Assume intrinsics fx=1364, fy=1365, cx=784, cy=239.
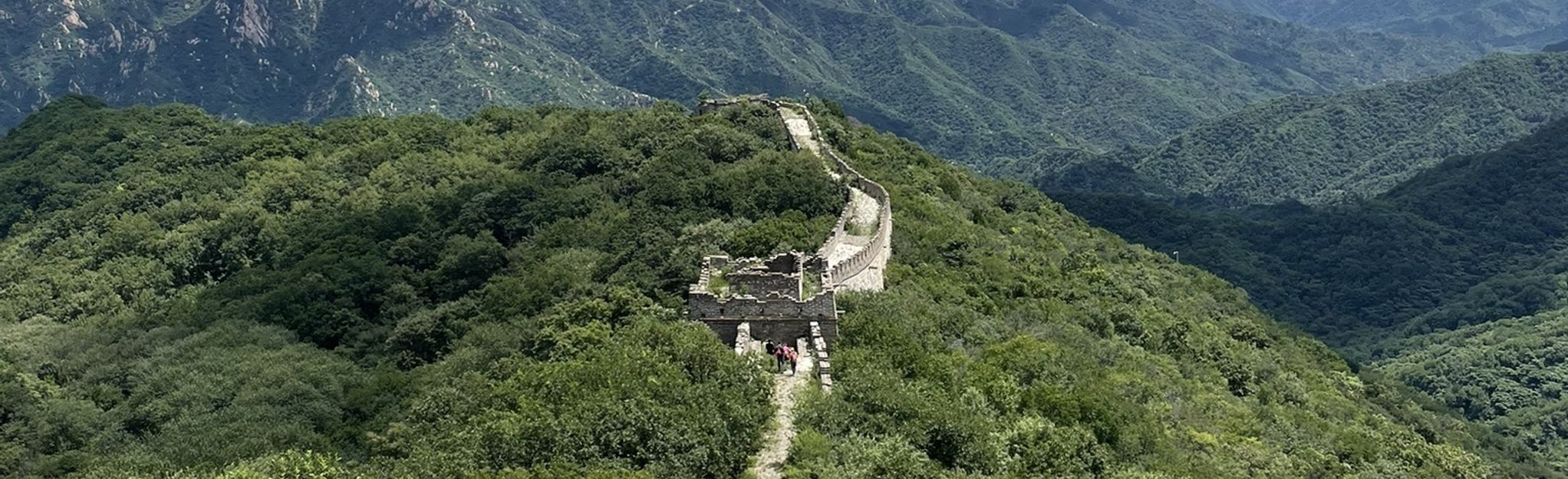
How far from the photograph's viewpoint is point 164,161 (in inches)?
3605

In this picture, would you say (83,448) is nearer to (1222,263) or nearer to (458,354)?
(458,354)

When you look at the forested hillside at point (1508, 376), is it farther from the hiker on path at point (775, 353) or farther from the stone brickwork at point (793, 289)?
the hiker on path at point (775, 353)

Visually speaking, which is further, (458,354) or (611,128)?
(611,128)

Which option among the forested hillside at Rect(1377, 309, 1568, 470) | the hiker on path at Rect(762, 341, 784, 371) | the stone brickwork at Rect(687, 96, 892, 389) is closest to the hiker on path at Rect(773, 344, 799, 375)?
the hiker on path at Rect(762, 341, 784, 371)

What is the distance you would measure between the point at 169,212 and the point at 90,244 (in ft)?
15.3

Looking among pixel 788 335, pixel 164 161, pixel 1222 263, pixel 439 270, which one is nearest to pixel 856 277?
pixel 788 335

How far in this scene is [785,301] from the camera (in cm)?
3784

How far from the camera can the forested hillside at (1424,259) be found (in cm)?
13150

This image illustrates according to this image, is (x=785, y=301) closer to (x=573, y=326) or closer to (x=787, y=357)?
(x=787, y=357)

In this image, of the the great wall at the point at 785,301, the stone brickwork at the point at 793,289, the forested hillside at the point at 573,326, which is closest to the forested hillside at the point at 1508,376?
the forested hillside at the point at 573,326

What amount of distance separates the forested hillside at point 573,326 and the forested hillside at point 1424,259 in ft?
149

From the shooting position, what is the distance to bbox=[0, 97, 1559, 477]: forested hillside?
30609mm

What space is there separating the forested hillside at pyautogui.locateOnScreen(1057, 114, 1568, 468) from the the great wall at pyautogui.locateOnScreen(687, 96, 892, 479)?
89238 millimetres

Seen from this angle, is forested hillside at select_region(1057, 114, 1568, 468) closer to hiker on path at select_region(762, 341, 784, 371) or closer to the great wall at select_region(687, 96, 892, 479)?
the great wall at select_region(687, 96, 892, 479)
